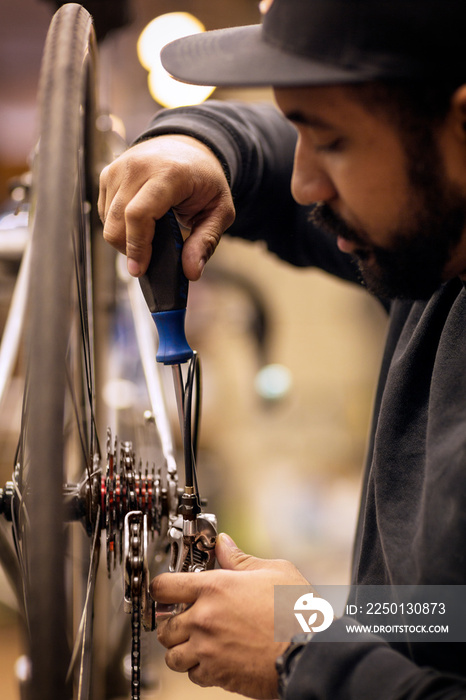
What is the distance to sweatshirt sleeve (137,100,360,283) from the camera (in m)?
0.68

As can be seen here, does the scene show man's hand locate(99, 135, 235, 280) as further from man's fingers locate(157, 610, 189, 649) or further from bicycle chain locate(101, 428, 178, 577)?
man's fingers locate(157, 610, 189, 649)

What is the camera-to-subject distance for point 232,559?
53 centimetres

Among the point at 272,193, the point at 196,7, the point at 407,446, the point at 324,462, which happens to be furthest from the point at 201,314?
the point at 407,446

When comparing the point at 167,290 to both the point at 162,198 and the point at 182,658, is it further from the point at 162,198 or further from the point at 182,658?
the point at 182,658

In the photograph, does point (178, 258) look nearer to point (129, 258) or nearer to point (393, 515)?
point (129, 258)

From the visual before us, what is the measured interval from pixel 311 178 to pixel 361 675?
361 millimetres

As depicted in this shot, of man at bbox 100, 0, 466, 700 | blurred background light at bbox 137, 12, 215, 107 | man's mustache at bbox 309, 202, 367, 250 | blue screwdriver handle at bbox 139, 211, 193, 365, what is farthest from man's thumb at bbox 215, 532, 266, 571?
blurred background light at bbox 137, 12, 215, 107

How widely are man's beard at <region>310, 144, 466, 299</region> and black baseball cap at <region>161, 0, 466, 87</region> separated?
0.07 m

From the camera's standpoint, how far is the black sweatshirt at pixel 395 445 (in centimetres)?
42

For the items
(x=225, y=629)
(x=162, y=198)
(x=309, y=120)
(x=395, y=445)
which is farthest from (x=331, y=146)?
(x=225, y=629)

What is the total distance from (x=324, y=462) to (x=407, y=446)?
5.85 feet

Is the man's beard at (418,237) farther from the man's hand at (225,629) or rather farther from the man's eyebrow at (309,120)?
the man's hand at (225,629)

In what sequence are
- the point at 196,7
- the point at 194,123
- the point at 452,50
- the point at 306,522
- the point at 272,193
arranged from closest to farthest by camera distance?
the point at 452,50
the point at 194,123
the point at 272,193
the point at 196,7
the point at 306,522

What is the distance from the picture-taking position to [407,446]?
556 mm
